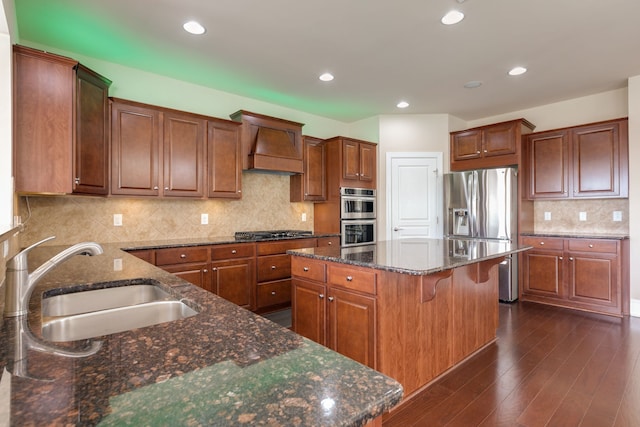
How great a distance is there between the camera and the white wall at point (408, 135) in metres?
5.17

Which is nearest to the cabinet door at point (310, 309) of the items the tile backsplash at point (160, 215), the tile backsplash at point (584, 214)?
the tile backsplash at point (160, 215)

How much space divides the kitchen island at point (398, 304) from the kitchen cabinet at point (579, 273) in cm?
204

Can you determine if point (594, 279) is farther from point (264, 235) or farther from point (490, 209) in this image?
point (264, 235)

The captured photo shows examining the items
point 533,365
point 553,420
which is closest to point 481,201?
point 533,365

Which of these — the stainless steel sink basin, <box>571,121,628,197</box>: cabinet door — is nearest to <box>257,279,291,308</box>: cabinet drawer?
the stainless steel sink basin

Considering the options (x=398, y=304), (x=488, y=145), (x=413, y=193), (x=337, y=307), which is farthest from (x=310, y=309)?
(x=488, y=145)

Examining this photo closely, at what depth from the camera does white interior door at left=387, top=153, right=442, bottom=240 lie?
5.14 m

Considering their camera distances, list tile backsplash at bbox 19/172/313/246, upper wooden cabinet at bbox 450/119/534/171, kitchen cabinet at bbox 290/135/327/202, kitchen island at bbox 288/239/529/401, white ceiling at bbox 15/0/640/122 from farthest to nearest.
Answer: kitchen cabinet at bbox 290/135/327/202 → upper wooden cabinet at bbox 450/119/534/171 → tile backsplash at bbox 19/172/313/246 → white ceiling at bbox 15/0/640/122 → kitchen island at bbox 288/239/529/401

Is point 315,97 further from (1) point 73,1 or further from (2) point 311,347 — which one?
(2) point 311,347

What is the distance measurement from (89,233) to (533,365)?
405cm

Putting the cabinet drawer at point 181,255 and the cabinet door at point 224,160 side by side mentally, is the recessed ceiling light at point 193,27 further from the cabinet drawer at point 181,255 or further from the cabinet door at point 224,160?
the cabinet drawer at point 181,255

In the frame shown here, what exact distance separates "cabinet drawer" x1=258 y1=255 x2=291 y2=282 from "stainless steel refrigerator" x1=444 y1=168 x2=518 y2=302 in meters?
2.51

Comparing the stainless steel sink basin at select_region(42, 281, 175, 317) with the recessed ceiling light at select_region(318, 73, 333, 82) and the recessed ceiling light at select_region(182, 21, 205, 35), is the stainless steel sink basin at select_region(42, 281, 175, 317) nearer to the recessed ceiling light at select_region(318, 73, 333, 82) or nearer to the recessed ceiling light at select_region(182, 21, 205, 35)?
the recessed ceiling light at select_region(182, 21, 205, 35)

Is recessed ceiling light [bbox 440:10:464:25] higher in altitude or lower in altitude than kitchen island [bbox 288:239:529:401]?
higher
